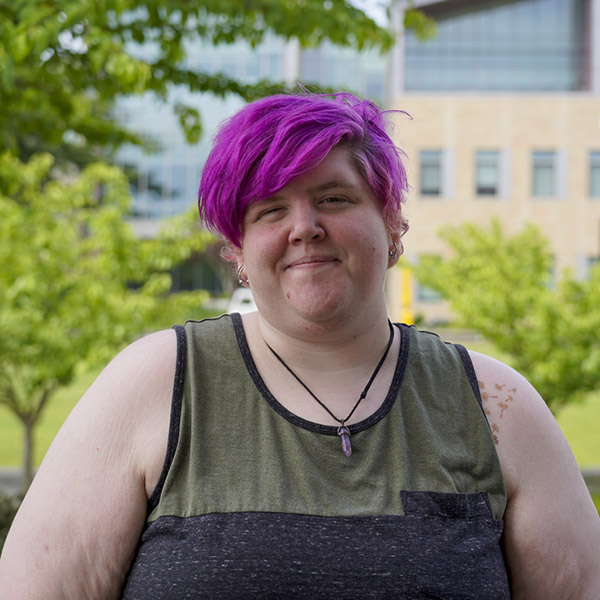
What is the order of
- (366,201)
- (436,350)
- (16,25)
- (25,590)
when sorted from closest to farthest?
(25,590), (366,201), (436,350), (16,25)

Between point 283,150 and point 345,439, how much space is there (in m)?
0.64

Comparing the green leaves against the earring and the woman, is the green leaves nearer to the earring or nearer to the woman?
the earring

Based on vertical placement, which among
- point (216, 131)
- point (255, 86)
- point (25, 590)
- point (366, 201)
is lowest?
point (25, 590)

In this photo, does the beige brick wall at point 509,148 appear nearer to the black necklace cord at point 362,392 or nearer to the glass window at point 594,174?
the glass window at point 594,174

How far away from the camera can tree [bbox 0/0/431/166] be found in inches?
167

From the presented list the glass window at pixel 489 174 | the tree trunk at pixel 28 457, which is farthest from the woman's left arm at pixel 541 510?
the glass window at pixel 489 174

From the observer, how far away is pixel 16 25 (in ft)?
14.9

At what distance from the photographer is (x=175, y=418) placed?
173cm

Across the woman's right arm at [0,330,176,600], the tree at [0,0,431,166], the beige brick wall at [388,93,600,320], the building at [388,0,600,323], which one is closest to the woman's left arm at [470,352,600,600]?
the woman's right arm at [0,330,176,600]

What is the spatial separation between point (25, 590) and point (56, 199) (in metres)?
7.37

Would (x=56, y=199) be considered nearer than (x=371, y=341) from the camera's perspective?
No

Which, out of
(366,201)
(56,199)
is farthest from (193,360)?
A: (56,199)

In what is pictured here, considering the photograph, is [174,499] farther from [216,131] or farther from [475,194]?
[475,194]

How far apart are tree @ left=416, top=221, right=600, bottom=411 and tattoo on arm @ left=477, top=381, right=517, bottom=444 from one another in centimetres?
761
